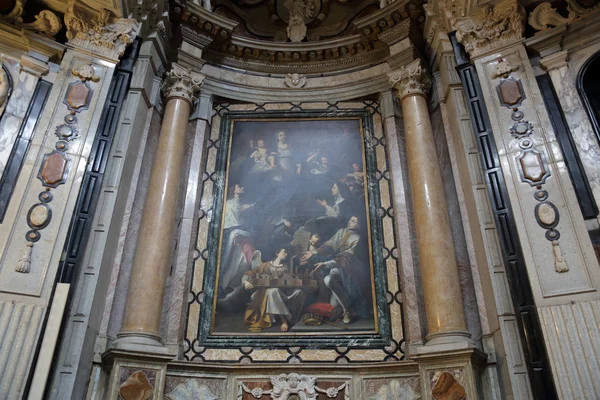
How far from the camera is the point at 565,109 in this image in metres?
5.89

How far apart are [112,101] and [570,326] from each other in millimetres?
6110

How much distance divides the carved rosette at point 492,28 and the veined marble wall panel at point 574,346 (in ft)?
12.0

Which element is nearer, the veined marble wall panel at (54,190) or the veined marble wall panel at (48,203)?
the veined marble wall panel at (48,203)

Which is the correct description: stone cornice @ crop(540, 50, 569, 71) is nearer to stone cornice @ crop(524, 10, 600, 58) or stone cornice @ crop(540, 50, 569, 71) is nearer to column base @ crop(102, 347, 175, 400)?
stone cornice @ crop(524, 10, 600, 58)

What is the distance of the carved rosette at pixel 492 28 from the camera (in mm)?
6609

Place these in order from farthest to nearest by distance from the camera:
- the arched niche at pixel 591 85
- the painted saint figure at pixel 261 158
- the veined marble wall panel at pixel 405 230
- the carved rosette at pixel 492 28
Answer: the painted saint figure at pixel 261 158
the carved rosette at pixel 492 28
the veined marble wall panel at pixel 405 230
the arched niche at pixel 591 85

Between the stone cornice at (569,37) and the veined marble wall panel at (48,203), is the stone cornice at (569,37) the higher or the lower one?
the higher one

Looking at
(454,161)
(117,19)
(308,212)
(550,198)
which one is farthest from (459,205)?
(117,19)

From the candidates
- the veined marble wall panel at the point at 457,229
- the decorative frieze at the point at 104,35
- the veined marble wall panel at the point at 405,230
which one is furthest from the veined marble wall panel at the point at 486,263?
the decorative frieze at the point at 104,35

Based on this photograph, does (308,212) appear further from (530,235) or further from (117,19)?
(117,19)

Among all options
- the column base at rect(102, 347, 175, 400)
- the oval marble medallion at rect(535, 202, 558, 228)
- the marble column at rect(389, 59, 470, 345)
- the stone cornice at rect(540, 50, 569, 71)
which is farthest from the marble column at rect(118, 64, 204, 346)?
the stone cornice at rect(540, 50, 569, 71)

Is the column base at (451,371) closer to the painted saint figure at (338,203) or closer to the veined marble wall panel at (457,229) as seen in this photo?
the veined marble wall panel at (457,229)

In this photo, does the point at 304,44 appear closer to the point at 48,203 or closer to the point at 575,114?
the point at 575,114

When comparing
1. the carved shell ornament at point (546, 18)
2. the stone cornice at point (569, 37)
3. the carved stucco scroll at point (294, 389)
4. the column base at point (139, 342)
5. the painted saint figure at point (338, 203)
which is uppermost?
the carved shell ornament at point (546, 18)
